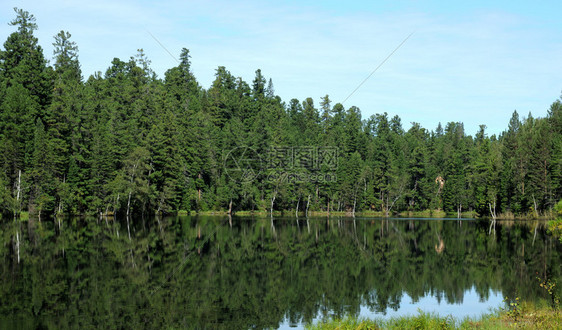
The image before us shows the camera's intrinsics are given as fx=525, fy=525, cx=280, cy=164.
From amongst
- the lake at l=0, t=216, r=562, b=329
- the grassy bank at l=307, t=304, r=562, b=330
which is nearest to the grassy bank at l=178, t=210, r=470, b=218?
the lake at l=0, t=216, r=562, b=329

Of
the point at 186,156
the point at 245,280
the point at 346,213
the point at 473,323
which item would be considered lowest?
the point at 346,213

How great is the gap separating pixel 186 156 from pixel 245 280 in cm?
8813

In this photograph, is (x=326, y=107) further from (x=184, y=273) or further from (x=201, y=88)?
(x=184, y=273)

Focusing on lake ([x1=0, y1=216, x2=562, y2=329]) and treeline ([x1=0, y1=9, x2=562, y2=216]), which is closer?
lake ([x1=0, y1=216, x2=562, y2=329])

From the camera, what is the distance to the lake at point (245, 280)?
734 inches

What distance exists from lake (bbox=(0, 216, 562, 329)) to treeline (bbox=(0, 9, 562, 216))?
43982mm

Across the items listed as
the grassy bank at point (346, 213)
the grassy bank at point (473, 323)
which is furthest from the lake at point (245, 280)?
the grassy bank at point (346, 213)

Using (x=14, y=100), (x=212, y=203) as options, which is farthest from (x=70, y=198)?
(x=212, y=203)

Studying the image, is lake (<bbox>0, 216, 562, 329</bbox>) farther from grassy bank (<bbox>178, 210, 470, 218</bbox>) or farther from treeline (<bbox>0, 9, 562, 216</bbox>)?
grassy bank (<bbox>178, 210, 470, 218</bbox>)

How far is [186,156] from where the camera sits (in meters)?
112

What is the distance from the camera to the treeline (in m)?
86.4

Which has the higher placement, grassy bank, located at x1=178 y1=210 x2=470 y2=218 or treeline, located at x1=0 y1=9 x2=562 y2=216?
treeline, located at x1=0 y1=9 x2=562 y2=216

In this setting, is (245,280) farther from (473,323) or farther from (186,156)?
(186,156)

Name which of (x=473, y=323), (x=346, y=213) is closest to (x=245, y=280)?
(x=473, y=323)
